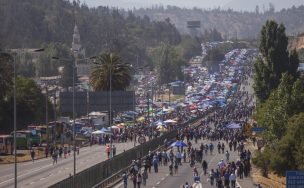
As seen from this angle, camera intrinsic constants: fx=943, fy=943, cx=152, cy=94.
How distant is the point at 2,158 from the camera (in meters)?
67.4

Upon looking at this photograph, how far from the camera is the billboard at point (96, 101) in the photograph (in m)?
76.1

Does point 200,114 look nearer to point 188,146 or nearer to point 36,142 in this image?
point 36,142

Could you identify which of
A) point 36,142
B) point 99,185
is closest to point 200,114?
point 36,142

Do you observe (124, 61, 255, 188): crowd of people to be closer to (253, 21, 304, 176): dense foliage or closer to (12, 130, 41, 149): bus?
(253, 21, 304, 176): dense foliage

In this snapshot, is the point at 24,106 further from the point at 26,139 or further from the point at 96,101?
the point at 96,101

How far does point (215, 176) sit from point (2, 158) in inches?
962

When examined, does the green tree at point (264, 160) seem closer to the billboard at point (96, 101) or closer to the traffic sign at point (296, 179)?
the traffic sign at point (296, 179)

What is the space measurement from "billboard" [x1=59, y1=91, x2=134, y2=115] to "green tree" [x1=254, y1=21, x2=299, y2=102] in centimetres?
1223

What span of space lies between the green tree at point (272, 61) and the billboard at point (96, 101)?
12.2 meters

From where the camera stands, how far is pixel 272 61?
275 feet

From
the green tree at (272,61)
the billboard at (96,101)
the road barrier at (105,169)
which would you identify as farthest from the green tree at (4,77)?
the green tree at (272,61)

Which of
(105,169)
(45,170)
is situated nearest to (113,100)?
(45,170)

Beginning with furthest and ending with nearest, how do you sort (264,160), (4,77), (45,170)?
1. (4,77)
2. (45,170)
3. (264,160)

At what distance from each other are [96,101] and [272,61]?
16.7 meters
